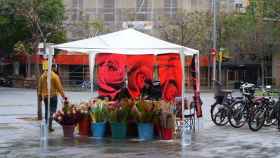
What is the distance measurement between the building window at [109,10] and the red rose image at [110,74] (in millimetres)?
57028

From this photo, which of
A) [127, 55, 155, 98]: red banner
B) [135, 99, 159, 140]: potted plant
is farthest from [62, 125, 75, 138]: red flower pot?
[127, 55, 155, 98]: red banner

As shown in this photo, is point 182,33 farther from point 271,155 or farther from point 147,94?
point 271,155

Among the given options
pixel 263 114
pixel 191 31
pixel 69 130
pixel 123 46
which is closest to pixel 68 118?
pixel 69 130

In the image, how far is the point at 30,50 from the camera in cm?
5944

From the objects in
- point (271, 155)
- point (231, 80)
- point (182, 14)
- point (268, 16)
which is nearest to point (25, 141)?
point (271, 155)

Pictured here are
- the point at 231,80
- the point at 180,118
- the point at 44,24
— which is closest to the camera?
the point at 180,118

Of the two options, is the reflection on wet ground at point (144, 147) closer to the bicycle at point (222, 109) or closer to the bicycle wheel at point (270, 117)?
the bicycle wheel at point (270, 117)

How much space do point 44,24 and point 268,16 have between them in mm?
20839

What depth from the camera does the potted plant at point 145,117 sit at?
16078 mm

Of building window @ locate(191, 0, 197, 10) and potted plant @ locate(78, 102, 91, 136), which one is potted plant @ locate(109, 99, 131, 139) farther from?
building window @ locate(191, 0, 197, 10)

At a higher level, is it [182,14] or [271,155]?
[182,14]

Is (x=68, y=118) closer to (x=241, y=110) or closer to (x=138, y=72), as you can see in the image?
(x=138, y=72)

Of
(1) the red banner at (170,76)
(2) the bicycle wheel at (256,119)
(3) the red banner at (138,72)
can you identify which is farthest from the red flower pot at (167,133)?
(2) the bicycle wheel at (256,119)

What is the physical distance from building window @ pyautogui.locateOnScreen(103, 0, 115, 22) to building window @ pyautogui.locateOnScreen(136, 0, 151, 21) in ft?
10.1
